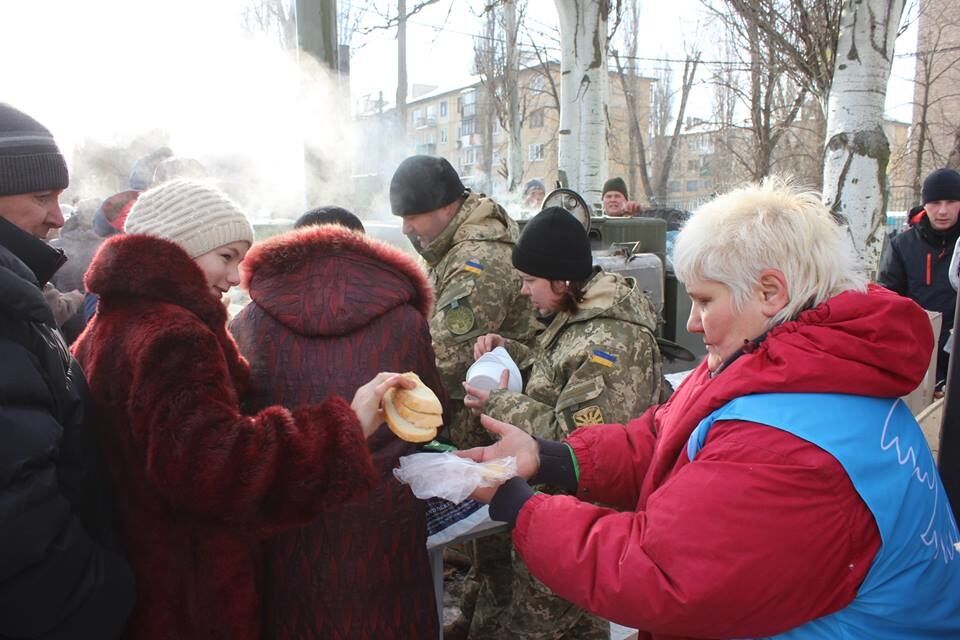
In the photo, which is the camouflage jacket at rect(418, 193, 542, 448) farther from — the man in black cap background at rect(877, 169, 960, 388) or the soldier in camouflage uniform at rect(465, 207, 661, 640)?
the man in black cap background at rect(877, 169, 960, 388)

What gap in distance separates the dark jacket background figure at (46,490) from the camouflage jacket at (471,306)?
1.87 m

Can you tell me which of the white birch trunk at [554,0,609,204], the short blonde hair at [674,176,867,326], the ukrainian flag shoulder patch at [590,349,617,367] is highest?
the white birch trunk at [554,0,609,204]

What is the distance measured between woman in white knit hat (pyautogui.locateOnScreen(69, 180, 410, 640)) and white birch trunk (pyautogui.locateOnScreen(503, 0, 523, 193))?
20933mm

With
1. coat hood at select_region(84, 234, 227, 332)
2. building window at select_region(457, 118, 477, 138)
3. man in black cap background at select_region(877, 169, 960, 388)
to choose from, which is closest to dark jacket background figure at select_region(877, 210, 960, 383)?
man in black cap background at select_region(877, 169, 960, 388)

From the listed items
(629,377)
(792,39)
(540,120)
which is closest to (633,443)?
(629,377)

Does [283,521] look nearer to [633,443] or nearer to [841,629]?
[633,443]

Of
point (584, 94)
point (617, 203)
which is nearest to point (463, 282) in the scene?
point (584, 94)

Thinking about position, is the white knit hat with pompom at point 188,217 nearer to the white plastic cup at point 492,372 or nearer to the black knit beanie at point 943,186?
the white plastic cup at point 492,372

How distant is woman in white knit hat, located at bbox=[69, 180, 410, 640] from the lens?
1.54 m

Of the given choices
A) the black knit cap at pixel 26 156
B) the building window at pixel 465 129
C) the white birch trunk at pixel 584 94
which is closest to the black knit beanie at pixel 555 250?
the black knit cap at pixel 26 156

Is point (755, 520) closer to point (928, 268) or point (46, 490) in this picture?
point (46, 490)

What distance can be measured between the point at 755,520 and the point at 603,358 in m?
1.30

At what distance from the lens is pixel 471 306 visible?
3.38 m

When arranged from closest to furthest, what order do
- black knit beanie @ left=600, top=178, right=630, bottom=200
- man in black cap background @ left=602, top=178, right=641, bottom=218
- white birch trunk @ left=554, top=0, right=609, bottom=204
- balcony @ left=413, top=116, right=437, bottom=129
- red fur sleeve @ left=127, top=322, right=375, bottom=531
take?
1. red fur sleeve @ left=127, top=322, right=375, bottom=531
2. white birch trunk @ left=554, top=0, right=609, bottom=204
3. man in black cap background @ left=602, top=178, right=641, bottom=218
4. black knit beanie @ left=600, top=178, right=630, bottom=200
5. balcony @ left=413, top=116, right=437, bottom=129
